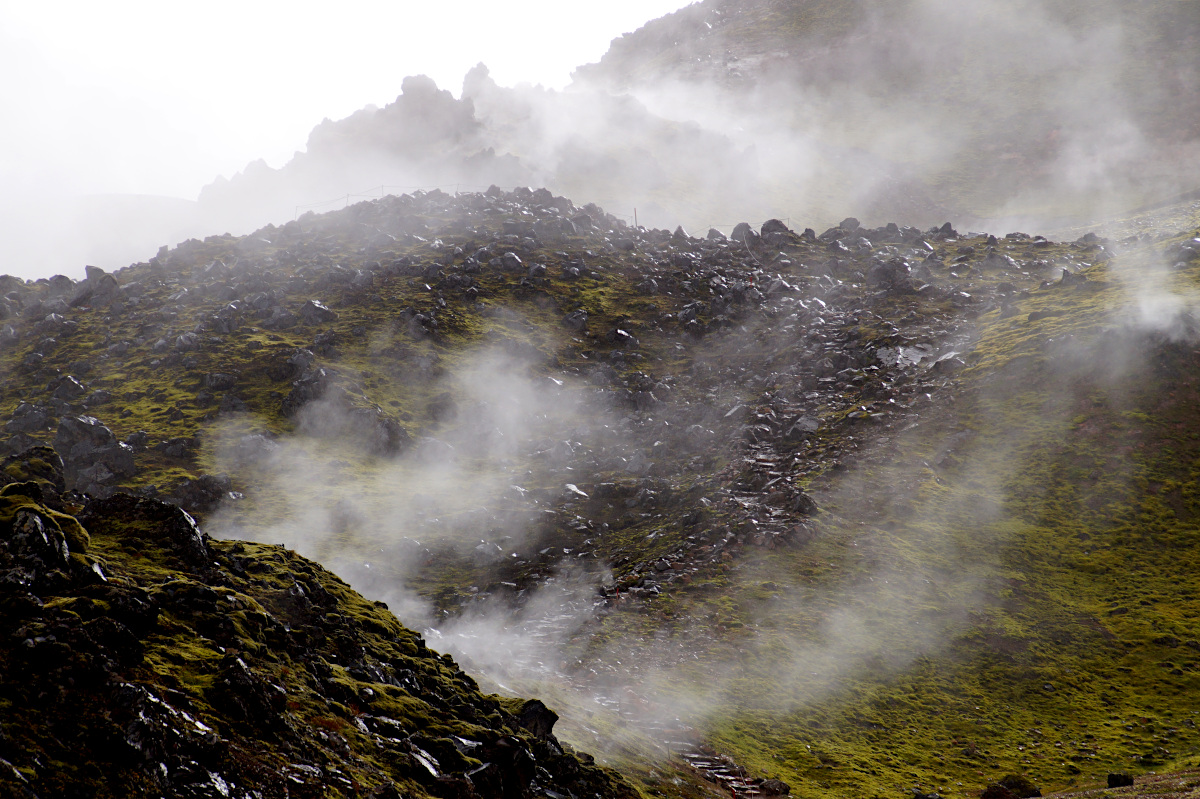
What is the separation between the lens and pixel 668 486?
141 ft

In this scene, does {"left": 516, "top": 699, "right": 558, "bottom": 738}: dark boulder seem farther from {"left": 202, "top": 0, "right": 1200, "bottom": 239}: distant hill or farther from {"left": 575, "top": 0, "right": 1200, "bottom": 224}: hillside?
{"left": 575, "top": 0, "right": 1200, "bottom": 224}: hillside

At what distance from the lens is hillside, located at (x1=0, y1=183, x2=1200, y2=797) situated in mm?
23453

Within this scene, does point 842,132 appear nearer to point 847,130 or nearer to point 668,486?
point 847,130

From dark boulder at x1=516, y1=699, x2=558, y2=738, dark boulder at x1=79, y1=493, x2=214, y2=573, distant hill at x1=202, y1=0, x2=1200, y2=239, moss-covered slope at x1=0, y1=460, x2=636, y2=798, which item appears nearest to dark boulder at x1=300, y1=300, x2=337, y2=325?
moss-covered slope at x1=0, y1=460, x2=636, y2=798

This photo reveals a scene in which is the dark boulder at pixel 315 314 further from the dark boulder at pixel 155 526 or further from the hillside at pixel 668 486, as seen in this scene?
the dark boulder at pixel 155 526

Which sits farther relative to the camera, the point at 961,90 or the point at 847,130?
the point at 961,90

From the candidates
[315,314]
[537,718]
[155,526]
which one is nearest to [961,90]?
[315,314]

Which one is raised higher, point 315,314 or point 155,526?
point 315,314

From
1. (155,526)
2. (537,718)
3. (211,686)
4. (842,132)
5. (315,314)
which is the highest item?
(842,132)

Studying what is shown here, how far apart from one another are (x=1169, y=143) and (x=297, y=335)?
12015cm

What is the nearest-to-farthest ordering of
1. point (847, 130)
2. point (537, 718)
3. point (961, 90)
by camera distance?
point (537, 718), point (847, 130), point (961, 90)

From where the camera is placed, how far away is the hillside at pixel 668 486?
23453mm

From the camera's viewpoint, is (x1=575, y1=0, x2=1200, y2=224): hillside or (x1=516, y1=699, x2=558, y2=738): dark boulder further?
(x1=575, y1=0, x2=1200, y2=224): hillside

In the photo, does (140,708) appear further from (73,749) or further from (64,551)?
(64,551)
